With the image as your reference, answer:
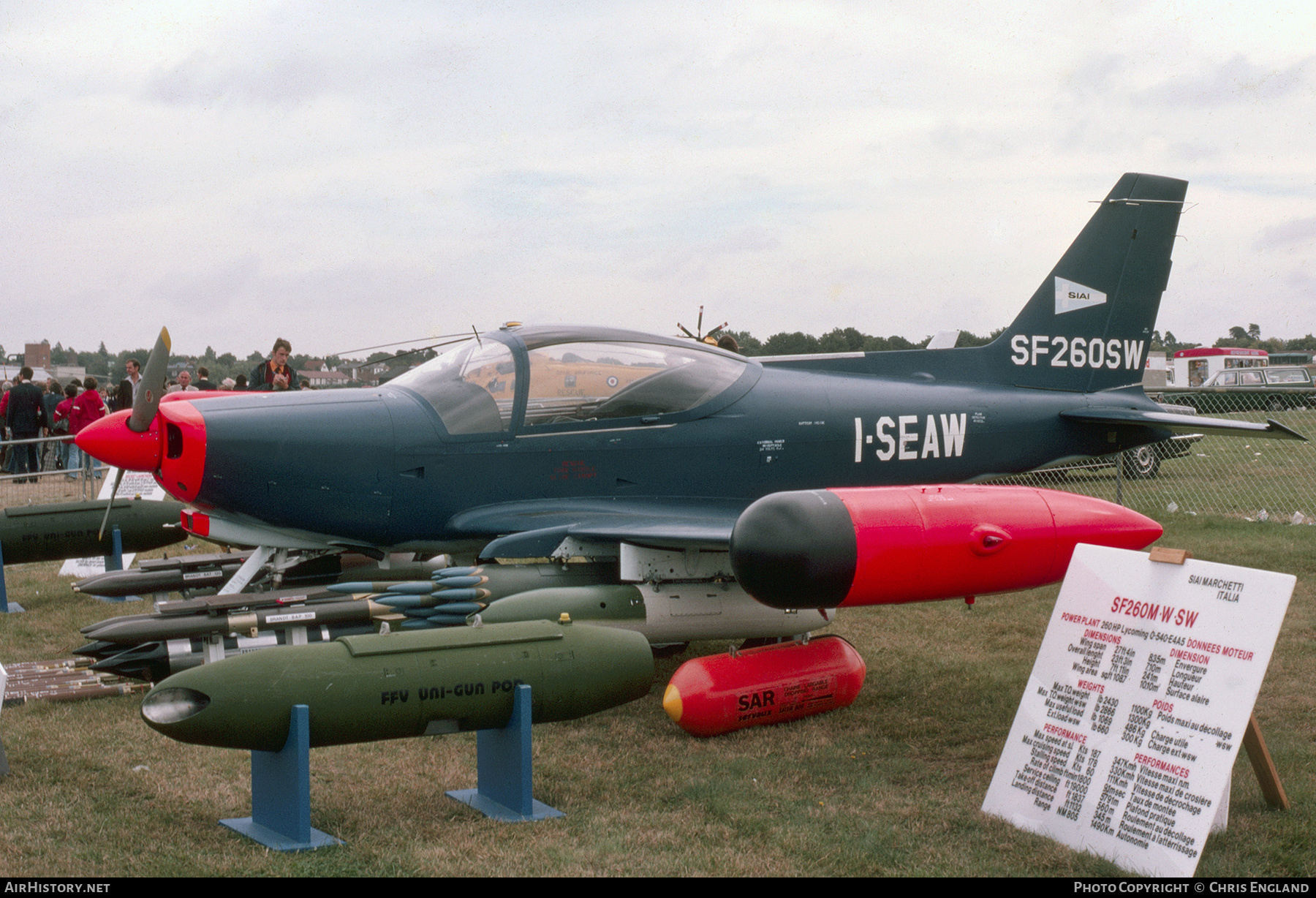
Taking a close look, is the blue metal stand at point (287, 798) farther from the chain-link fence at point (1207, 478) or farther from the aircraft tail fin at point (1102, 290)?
the chain-link fence at point (1207, 478)

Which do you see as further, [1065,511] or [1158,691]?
[1065,511]

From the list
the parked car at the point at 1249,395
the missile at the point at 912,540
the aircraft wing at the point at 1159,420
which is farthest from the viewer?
the parked car at the point at 1249,395

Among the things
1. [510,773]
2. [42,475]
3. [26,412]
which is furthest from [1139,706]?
[26,412]

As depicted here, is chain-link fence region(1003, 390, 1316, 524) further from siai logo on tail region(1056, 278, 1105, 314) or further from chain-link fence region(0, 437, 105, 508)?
chain-link fence region(0, 437, 105, 508)

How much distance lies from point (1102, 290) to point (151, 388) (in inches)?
302

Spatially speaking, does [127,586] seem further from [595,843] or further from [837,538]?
[837,538]

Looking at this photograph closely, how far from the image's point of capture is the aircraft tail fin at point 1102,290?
9.39 metres

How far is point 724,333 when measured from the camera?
39.0 feet

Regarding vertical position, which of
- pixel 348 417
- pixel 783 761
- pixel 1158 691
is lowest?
pixel 783 761

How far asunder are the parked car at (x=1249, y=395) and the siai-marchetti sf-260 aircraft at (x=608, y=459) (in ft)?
29.3

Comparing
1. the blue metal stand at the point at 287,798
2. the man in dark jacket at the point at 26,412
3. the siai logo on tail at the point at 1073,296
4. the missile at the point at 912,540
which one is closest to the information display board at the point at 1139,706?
the missile at the point at 912,540

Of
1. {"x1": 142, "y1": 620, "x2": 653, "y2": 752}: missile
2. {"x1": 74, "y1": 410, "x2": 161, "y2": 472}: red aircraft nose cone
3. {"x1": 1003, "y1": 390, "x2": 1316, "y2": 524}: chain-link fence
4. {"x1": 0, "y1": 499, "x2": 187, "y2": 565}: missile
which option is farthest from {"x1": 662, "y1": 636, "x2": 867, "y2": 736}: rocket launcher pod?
{"x1": 0, "y1": 499, "x2": 187, "y2": 565}: missile

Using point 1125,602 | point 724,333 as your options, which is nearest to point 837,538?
point 1125,602

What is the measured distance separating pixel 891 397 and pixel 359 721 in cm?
513
